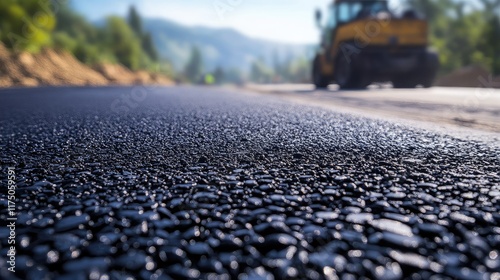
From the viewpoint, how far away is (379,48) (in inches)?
425

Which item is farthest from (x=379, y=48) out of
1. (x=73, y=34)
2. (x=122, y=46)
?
(x=73, y=34)

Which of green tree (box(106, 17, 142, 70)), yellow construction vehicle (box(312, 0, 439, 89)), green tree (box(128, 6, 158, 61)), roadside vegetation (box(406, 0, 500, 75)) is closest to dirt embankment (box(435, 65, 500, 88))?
roadside vegetation (box(406, 0, 500, 75))

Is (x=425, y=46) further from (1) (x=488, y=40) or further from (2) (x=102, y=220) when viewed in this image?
(1) (x=488, y=40)

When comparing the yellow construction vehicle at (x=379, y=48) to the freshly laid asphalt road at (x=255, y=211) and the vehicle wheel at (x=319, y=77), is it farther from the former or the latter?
the freshly laid asphalt road at (x=255, y=211)

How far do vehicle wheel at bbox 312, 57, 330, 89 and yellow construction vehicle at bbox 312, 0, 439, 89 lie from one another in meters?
1.44

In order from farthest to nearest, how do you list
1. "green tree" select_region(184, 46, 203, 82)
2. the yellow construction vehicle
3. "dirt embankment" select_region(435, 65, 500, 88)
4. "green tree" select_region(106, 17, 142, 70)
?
"green tree" select_region(184, 46, 203, 82) < "green tree" select_region(106, 17, 142, 70) < "dirt embankment" select_region(435, 65, 500, 88) < the yellow construction vehicle

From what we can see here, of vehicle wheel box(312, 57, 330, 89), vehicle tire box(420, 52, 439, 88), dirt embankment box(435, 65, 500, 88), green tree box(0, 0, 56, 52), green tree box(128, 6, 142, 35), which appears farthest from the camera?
green tree box(128, 6, 142, 35)

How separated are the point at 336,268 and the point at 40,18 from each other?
1189 inches

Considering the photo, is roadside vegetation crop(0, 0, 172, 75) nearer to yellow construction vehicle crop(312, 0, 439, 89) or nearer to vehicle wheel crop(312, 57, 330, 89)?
vehicle wheel crop(312, 57, 330, 89)

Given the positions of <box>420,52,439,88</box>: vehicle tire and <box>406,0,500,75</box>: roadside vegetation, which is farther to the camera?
<box>406,0,500,75</box>: roadside vegetation

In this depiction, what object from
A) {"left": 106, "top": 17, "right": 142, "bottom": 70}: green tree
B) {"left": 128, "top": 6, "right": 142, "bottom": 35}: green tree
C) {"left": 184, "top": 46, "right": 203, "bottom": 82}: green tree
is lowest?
{"left": 184, "top": 46, "right": 203, "bottom": 82}: green tree

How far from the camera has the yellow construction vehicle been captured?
10516 millimetres

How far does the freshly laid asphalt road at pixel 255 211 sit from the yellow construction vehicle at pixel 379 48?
9083 mm

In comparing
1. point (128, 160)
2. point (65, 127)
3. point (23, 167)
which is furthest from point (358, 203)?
point (65, 127)
